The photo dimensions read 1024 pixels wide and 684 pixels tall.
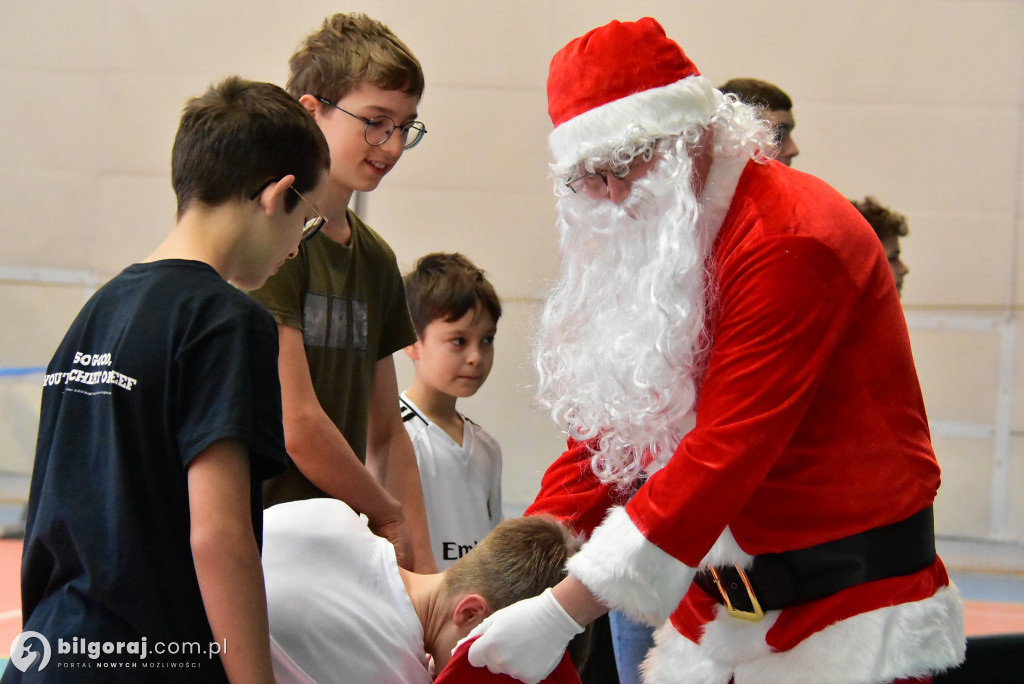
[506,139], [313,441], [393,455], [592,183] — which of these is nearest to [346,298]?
[313,441]

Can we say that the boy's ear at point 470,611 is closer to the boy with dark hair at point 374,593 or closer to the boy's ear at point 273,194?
the boy with dark hair at point 374,593

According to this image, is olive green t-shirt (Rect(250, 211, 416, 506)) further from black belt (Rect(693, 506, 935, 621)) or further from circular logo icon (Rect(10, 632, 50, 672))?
black belt (Rect(693, 506, 935, 621))

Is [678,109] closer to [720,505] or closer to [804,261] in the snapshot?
[804,261]

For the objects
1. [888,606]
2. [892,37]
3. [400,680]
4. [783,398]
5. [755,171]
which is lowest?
[400,680]

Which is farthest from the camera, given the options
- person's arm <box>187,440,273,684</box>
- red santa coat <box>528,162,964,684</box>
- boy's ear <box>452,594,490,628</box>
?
boy's ear <box>452,594,490,628</box>

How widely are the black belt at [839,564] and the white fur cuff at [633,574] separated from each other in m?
0.13

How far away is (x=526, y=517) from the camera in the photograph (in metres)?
1.53

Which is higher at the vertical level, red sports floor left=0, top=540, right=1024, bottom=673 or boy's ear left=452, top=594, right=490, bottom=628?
boy's ear left=452, top=594, right=490, bottom=628

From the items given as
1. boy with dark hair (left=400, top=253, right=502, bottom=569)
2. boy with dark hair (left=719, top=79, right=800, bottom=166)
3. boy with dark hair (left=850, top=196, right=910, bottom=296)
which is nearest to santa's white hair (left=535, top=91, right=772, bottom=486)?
boy with dark hair (left=400, top=253, right=502, bottom=569)

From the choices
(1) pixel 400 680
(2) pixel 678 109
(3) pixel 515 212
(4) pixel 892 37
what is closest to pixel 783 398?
(2) pixel 678 109

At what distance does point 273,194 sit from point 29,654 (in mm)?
584

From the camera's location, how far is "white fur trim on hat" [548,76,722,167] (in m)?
1.37

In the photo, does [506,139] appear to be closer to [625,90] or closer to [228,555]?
[625,90]

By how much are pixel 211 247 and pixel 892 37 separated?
477 centimetres
